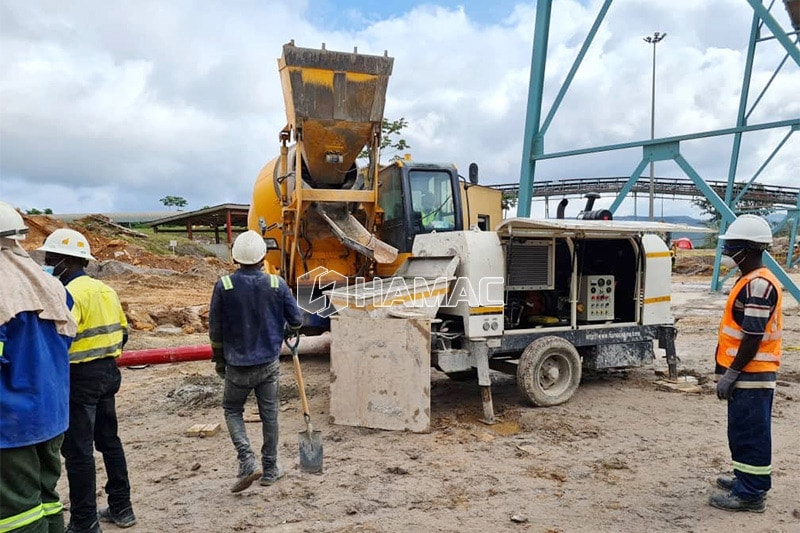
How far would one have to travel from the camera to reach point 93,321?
3.68 metres

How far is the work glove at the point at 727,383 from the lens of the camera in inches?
152

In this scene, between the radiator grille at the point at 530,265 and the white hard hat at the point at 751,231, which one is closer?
the white hard hat at the point at 751,231

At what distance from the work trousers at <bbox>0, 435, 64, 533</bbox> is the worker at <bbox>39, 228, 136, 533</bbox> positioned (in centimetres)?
85

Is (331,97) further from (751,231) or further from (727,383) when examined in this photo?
(727,383)

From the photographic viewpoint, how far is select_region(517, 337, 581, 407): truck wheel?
6043 millimetres

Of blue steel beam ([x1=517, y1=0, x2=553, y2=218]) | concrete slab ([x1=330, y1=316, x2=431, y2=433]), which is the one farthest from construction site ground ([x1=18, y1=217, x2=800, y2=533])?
blue steel beam ([x1=517, y1=0, x2=553, y2=218])

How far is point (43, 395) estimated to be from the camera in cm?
266

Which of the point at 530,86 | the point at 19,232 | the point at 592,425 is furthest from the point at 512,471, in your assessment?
the point at 530,86

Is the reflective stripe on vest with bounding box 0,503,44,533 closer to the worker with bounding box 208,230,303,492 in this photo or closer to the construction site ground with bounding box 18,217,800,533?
the construction site ground with bounding box 18,217,800,533

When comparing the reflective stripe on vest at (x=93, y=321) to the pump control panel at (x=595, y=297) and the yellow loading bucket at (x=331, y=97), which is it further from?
the pump control panel at (x=595, y=297)

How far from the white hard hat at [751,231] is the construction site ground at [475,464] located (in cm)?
171

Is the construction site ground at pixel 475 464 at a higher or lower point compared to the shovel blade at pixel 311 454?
lower

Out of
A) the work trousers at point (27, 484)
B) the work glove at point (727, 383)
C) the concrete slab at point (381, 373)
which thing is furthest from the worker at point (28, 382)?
the work glove at point (727, 383)
